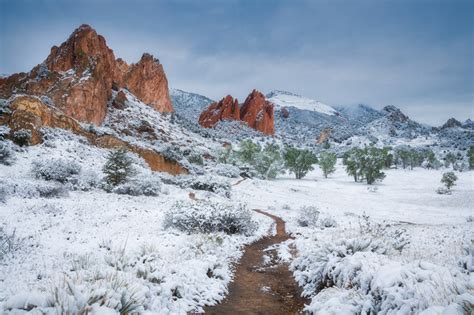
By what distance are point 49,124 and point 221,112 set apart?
423 ft

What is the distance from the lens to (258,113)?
531ft

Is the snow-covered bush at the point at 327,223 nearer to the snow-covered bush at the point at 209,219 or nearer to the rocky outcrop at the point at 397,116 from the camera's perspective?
the snow-covered bush at the point at 209,219

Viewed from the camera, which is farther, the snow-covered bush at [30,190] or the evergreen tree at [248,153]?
the evergreen tree at [248,153]

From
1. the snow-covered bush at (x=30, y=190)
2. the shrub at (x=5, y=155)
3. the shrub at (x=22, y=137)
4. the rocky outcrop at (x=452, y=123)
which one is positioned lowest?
the snow-covered bush at (x=30, y=190)

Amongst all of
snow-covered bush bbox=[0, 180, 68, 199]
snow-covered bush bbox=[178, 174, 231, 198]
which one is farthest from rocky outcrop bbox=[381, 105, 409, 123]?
snow-covered bush bbox=[0, 180, 68, 199]

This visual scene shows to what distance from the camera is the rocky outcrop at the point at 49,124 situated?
90.9ft

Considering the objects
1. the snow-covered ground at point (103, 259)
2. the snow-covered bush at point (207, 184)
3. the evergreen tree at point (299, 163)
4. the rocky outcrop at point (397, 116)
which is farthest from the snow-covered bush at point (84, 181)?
the rocky outcrop at point (397, 116)

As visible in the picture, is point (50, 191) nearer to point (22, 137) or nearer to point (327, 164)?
point (22, 137)

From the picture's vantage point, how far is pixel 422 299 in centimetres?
452

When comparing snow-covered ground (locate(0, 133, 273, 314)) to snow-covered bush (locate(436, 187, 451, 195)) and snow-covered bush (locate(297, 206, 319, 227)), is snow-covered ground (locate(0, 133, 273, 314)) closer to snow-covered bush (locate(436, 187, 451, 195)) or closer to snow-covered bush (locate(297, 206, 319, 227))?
snow-covered bush (locate(297, 206, 319, 227))

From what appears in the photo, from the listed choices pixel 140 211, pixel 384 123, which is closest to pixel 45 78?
pixel 140 211

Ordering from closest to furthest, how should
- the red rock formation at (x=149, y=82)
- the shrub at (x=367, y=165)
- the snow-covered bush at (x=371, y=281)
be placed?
1. the snow-covered bush at (x=371, y=281)
2. the shrub at (x=367, y=165)
3. the red rock formation at (x=149, y=82)

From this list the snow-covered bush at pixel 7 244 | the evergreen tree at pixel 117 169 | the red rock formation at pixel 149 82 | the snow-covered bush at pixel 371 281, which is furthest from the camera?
the red rock formation at pixel 149 82

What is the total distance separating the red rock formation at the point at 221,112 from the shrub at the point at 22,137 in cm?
12621
